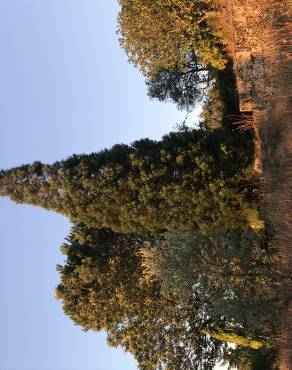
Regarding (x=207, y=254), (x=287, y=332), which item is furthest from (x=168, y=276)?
(x=287, y=332)

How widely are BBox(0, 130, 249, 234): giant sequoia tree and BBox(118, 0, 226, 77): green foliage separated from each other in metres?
4.23

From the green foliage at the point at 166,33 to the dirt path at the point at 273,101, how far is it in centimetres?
264

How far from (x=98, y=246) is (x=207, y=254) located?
599cm

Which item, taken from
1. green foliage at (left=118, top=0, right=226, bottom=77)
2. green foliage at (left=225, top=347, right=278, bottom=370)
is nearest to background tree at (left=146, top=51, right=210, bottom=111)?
green foliage at (left=118, top=0, right=226, bottom=77)

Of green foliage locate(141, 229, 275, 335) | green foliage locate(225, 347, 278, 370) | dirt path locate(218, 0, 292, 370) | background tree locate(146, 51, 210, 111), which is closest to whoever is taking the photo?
dirt path locate(218, 0, 292, 370)

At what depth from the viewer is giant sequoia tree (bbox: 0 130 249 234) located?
18062 millimetres

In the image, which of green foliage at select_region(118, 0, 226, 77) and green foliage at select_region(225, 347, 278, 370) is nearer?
green foliage at select_region(225, 347, 278, 370)

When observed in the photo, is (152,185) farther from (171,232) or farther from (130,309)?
(130,309)

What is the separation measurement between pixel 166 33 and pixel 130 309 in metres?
12.3

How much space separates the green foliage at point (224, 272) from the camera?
17.2 m

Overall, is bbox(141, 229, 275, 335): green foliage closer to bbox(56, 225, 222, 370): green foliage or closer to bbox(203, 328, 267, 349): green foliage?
bbox(203, 328, 267, 349): green foliage

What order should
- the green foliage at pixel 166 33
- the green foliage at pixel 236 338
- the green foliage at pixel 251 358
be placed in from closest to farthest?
1. the green foliage at pixel 236 338
2. the green foliage at pixel 251 358
3. the green foliage at pixel 166 33

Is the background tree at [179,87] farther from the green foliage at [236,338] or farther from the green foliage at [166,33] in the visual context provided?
the green foliage at [236,338]

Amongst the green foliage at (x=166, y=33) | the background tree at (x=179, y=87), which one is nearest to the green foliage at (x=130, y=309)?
the green foliage at (x=166, y=33)
